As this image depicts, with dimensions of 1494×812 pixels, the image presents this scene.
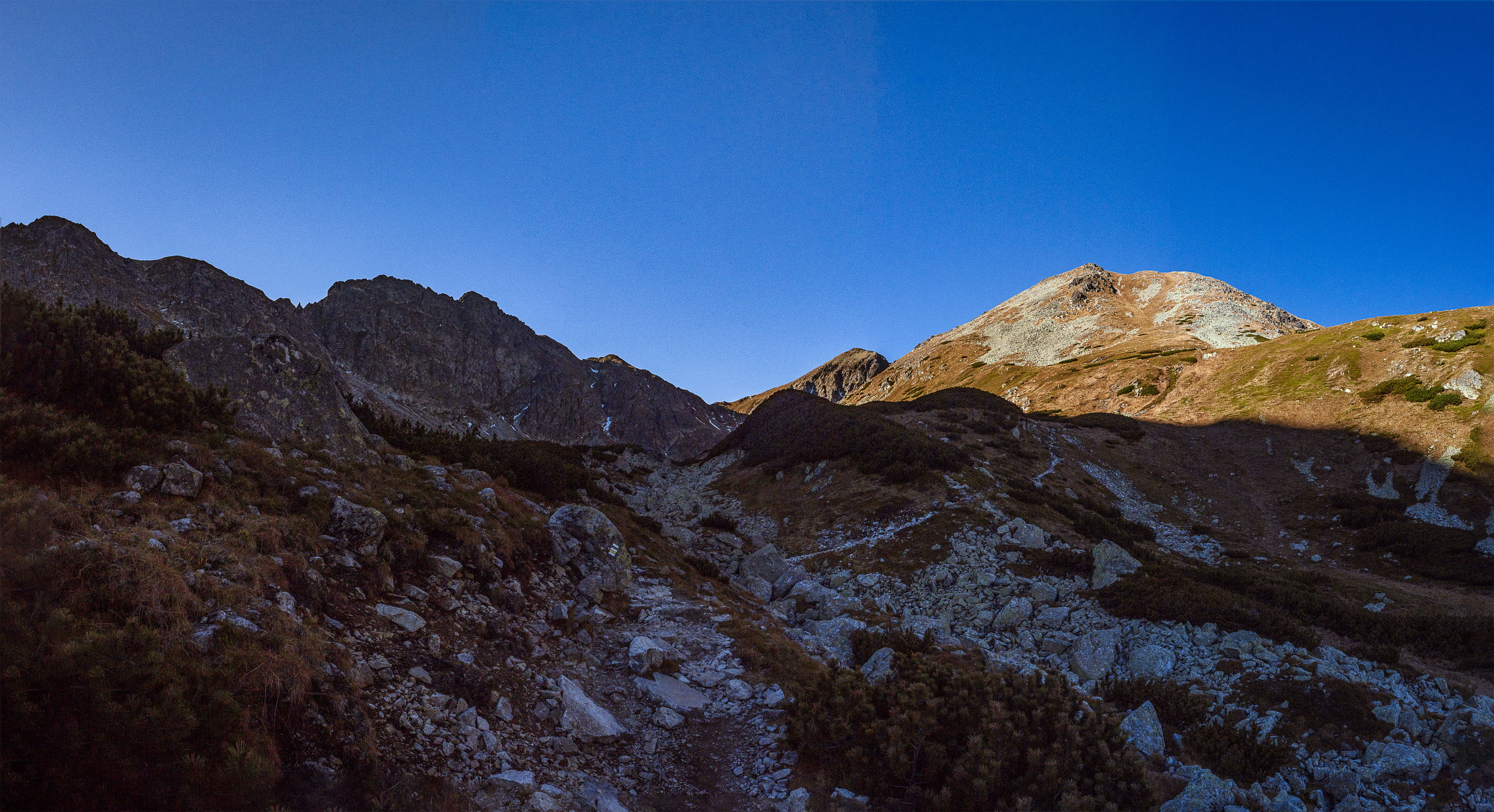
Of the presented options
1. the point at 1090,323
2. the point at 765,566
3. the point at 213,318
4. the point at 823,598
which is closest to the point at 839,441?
the point at 765,566

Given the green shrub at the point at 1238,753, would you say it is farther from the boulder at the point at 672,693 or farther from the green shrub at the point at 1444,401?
the green shrub at the point at 1444,401

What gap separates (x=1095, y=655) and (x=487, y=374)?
151m

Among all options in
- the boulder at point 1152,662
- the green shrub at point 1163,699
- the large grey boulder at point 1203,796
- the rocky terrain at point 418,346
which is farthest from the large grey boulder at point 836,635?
the rocky terrain at point 418,346

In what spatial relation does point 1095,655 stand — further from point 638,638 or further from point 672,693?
point 638,638

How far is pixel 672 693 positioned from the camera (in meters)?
9.62

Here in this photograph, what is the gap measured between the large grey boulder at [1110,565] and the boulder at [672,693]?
13452mm

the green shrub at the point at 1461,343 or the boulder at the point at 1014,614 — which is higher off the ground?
the green shrub at the point at 1461,343

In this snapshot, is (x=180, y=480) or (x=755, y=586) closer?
(x=180, y=480)

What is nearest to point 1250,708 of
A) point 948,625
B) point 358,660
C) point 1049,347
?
point 948,625

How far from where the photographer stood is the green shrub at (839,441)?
98.7 ft

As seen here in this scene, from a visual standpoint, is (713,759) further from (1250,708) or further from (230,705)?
(1250,708)

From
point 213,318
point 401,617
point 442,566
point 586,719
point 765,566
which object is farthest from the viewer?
point 213,318

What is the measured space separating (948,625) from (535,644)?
38.3ft

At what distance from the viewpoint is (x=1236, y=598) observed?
49.6 feet
